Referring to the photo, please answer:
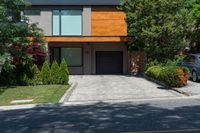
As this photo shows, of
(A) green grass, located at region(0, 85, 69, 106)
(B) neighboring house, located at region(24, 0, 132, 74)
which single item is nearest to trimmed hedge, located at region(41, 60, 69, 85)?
(A) green grass, located at region(0, 85, 69, 106)

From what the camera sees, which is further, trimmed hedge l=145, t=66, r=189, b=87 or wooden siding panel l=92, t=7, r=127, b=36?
wooden siding panel l=92, t=7, r=127, b=36

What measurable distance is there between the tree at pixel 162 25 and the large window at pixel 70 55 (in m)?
7.30

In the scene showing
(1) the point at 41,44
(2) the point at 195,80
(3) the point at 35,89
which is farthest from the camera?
(1) the point at 41,44

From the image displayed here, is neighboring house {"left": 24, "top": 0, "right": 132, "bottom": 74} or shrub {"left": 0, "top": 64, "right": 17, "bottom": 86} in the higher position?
neighboring house {"left": 24, "top": 0, "right": 132, "bottom": 74}

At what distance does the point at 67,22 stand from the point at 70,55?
301cm

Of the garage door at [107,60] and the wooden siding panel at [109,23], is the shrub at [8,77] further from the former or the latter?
the garage door at [107,60]

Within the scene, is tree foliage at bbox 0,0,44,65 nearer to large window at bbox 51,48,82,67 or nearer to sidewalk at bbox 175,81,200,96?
sidewalk at bbox 175,81,200,96

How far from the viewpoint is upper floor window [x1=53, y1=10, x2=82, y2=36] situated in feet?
126

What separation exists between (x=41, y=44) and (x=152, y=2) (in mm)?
Result: 9045

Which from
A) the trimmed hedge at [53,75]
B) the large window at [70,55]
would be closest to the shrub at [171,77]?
the trimmed hedge at [53,75]

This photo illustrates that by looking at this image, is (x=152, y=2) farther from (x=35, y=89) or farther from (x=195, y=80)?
(x=35, y=89)

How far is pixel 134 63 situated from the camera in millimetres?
39094

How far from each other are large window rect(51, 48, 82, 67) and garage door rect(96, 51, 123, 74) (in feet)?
5.56

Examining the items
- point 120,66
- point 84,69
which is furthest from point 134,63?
point 84,69
